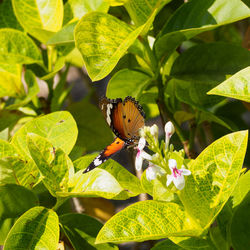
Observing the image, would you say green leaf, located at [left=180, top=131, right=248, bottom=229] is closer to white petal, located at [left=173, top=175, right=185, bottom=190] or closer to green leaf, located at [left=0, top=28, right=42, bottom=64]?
white petal, located at [left=173, top=175, right=185, bottom=190]

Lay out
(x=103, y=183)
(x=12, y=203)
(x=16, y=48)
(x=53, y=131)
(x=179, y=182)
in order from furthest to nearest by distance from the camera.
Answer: (x=16, y=48) < (x=53, y=131) < (x=12, y=203) < (x=103, y=183) < (x=179, y=182)

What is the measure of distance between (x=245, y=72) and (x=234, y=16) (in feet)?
0.60

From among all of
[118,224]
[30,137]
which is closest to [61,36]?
[30,137]

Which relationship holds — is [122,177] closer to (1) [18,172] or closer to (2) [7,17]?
(1) [18,172]

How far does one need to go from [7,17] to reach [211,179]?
3.01ft

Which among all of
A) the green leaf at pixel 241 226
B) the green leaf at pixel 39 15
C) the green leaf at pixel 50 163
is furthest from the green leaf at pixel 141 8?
the green leaf at pixel 241 226

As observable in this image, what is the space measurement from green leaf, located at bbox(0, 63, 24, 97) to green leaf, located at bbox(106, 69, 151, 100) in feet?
1.13

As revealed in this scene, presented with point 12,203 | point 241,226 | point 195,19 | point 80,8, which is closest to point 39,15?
point 80,8

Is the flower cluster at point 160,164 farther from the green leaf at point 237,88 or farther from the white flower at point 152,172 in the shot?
the green leaf at point 237,88

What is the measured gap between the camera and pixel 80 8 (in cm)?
125

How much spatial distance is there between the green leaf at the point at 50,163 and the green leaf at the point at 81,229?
0.12 m

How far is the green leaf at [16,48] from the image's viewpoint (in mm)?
1182

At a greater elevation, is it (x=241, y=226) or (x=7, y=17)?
(x=7, y=17)

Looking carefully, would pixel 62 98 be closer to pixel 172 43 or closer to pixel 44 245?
pixel 172 43
